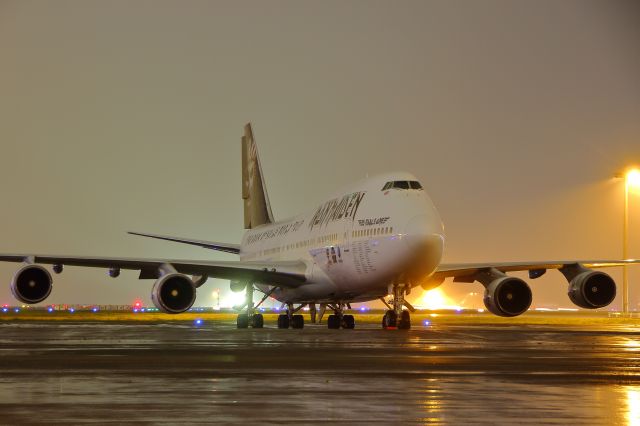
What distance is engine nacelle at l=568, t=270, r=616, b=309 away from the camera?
35.1 m

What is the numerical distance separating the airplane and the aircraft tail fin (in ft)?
33.6

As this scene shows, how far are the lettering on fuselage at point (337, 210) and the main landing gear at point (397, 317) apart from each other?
3.20m

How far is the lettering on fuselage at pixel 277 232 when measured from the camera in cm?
4141

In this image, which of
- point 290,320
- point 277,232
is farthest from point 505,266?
point 277,232

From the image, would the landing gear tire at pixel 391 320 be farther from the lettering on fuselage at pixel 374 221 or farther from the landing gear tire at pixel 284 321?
the landing gear tire at pixel 284 321

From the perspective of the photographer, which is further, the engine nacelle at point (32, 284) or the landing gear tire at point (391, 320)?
the engine nacelle at point (32, 284)

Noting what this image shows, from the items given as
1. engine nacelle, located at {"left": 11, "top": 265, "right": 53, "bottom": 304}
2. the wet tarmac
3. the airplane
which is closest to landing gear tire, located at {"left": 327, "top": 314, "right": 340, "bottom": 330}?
the airplane

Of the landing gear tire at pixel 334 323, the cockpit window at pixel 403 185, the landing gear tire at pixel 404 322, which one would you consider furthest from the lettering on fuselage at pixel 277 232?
the landing gear tire at pixel 404 322

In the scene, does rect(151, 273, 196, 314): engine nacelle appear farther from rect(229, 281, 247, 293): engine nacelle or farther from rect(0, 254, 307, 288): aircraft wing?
rect(229, 281, 247, 293): engine nacelle

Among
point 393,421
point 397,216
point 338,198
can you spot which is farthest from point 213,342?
point 393,421

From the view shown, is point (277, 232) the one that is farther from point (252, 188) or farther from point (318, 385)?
point (318, 385)

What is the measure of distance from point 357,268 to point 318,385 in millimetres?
20553

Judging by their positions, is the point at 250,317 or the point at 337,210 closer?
the point at 337,210

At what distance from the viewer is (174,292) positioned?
107 feet
